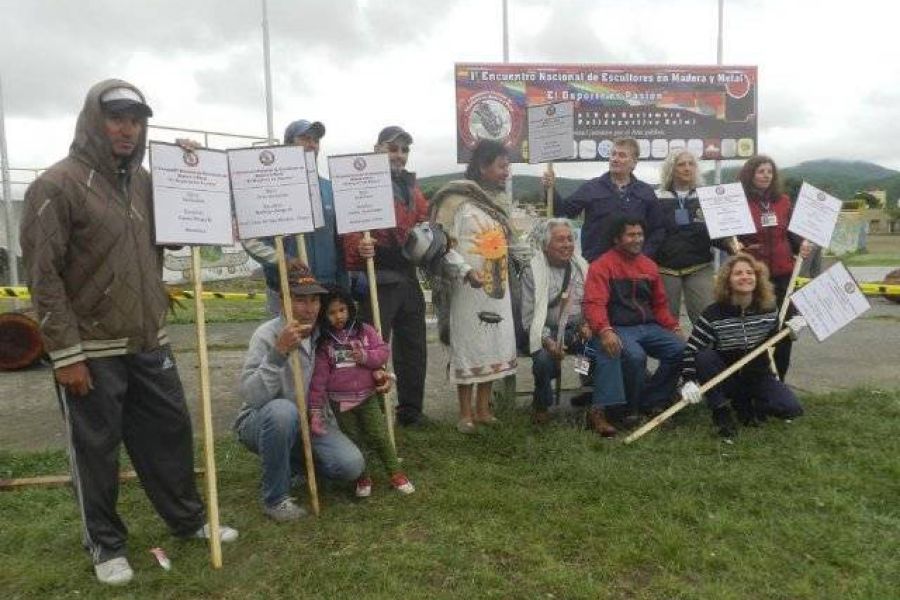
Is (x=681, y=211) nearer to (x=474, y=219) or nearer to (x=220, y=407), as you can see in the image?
(x=474, y=219)

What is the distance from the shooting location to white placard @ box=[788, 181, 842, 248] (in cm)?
508

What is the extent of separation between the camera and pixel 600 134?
17438 mm

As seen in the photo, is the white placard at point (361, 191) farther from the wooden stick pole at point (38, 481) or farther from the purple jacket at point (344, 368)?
the wooden stick pole at point (38, 481)

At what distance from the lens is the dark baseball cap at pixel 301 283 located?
3.66 metres

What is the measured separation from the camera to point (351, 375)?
12.8ft

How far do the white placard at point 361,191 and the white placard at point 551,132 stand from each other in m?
1.73

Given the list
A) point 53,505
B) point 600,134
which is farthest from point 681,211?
point 600,134

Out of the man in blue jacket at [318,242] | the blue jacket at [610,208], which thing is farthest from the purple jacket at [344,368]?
the blue jacket at [610,208]

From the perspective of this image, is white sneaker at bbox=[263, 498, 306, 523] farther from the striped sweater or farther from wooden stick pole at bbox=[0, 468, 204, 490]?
the striped sweater

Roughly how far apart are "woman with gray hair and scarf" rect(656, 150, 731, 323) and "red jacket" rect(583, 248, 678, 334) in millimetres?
405

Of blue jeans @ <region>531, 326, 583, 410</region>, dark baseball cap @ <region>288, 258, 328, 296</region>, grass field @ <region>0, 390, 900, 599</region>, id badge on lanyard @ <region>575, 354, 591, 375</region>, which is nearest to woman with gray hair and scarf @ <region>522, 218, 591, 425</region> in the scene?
blue jeans @ <region>531, 326, 583, 410</region>

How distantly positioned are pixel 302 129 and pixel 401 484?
2.13 m

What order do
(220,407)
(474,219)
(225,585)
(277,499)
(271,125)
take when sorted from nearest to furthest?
(225,585) < (277,499) < (474,219) < (220,407) < (271,125)

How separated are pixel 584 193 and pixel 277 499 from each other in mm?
3073
